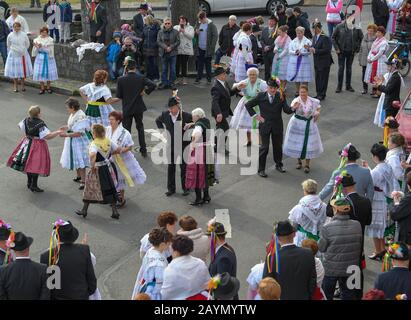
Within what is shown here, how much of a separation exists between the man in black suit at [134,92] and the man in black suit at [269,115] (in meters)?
2.08

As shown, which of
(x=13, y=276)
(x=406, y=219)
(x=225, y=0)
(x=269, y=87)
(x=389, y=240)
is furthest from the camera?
(x=225, y=0)

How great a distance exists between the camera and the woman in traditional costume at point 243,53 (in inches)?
743

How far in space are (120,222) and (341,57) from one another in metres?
8.46

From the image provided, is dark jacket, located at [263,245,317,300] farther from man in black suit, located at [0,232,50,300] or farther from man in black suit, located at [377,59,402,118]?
man in black suit, located at [377,59,402,118]

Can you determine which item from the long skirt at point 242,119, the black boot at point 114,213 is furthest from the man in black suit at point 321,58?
the black boot at point 114,213

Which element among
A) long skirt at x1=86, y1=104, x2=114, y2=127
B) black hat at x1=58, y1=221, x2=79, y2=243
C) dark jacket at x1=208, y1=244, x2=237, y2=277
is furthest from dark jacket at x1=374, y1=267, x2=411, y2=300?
long skirt at x1=86, y1=104, x2=114, y2=127

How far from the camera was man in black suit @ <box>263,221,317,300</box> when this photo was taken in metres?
8.41

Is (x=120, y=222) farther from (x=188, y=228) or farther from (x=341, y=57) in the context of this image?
(x=341, y=57)

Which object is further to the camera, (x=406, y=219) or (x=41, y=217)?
(x=41, y=217)

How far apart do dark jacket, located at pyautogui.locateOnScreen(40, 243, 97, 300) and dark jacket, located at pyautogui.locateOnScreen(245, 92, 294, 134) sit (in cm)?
615

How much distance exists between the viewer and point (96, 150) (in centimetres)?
1230

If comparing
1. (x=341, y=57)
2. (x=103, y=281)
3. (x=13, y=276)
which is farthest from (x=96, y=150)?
(x=341, y=57)

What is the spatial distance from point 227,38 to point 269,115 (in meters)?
6.65

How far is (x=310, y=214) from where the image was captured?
34.2ft
